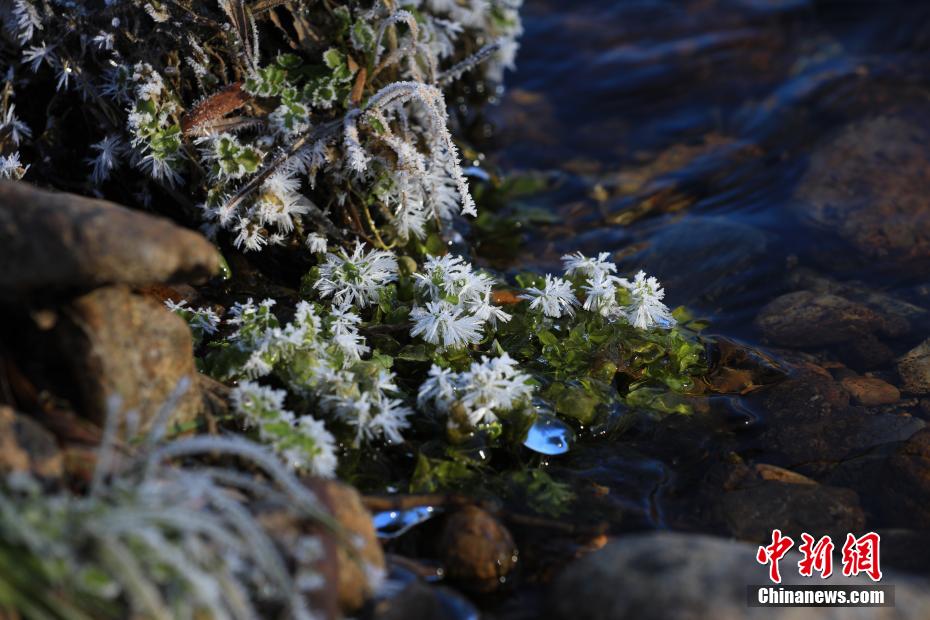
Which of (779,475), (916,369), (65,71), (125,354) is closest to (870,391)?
(916,369)

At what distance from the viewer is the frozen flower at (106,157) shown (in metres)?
3.72

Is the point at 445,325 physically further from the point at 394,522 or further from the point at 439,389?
the point at 394,522

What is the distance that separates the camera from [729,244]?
4941mm

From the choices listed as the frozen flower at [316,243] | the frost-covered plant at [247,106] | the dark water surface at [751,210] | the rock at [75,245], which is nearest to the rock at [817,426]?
the dark water surface at [751,210]

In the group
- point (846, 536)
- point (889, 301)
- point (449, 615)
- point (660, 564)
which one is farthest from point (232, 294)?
point (889, 301)

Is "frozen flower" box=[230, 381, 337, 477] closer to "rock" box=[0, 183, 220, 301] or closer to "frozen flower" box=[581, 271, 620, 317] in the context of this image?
"rock" box=[0, 183, 220, 301]

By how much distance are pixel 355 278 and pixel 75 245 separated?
137 centimetres

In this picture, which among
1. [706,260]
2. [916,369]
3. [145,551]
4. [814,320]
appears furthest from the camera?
[706,260]

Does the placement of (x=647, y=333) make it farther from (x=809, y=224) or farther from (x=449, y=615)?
(x=809, y=224)

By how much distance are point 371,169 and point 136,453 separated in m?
1.75

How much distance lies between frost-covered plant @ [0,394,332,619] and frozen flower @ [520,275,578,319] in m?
1.54

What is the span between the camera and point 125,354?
102 inches

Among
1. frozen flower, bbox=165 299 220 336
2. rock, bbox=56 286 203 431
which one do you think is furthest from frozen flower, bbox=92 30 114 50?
rock, bbox=56 286 203 431

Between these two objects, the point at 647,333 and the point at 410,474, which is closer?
the point at 410,474
